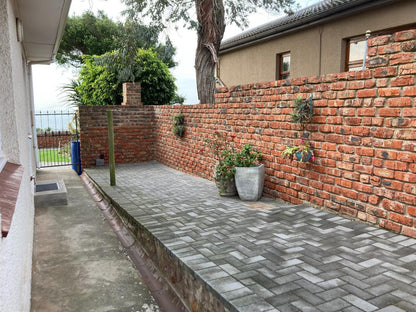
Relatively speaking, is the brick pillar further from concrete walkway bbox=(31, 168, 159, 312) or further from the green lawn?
concrete walkway bbox=(31, 168, 159, 312)

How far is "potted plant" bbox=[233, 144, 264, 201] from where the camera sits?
180 inches

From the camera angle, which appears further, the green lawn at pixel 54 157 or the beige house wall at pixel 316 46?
the green lawn at pixel 54 157

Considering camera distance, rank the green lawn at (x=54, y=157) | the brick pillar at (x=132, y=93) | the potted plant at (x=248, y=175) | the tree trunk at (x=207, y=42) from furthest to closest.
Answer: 1. the green lawn at (x=54, y=157)
2. the brick pillar at (x=132, y=93)
3. the tree trunk at (x=207, y=42)
4. the potted plant at (x=248, y=175)

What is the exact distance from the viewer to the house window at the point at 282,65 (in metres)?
10.4

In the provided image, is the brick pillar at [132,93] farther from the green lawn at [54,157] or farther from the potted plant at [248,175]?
the potted plant at [248,175]

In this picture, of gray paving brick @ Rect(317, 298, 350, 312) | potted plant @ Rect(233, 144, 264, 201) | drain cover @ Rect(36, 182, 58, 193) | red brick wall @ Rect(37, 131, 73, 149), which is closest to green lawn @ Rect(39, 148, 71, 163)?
red brick wall @ Rect(37, 131, 73, 149)

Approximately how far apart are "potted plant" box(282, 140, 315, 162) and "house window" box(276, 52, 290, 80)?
22.2ft

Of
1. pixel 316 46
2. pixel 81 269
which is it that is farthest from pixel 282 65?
pixel 81 269

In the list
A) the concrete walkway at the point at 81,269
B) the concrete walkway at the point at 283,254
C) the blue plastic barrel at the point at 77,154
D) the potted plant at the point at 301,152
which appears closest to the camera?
the concrete walkway at the point at 283,254

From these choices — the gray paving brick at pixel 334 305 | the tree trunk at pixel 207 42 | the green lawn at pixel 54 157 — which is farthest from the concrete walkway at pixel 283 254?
the green lawn at pixel 54 157

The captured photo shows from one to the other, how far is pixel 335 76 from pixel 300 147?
0.91 m

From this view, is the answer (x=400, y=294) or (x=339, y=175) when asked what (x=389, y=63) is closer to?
(x=339, y=175)

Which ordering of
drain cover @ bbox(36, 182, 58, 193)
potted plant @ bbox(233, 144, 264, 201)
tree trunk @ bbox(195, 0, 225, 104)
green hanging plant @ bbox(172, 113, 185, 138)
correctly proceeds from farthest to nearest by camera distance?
tree trunk @ bbox(195, 0, 225, 104), green hanging plant @ bbox(172, 113, 185, 138), drain cover @ bbox(36, 182, 58, 193), potted plant @ bbox(233, 144, 264, 201)

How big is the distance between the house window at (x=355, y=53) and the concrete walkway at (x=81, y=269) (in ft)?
21.9
